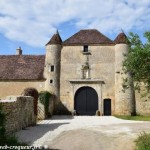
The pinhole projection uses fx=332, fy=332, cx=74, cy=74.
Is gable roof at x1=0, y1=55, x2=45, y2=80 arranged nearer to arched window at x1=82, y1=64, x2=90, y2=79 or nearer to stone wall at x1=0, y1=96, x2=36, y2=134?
arched window at x1=82, y1=64, x2=90, y2=79

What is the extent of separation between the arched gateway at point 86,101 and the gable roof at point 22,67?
4317 mm

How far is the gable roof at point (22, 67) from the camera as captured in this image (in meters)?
34.7

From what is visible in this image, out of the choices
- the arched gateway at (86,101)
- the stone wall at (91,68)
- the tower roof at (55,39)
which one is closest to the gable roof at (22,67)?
the stone wall at (91,68)

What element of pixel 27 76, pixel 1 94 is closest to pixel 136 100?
pixel 27 76

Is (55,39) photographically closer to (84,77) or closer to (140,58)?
(84,77)

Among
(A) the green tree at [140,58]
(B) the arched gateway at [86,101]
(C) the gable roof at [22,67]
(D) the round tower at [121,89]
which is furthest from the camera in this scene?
(C) the gable roof at [22,67]

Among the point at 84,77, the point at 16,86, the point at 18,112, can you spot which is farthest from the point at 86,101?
the point at 18,112

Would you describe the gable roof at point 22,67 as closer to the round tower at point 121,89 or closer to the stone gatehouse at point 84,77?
the stone gatehouse at point 84,77

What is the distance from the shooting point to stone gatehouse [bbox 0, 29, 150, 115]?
33.4 metres

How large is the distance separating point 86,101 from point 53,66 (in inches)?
194

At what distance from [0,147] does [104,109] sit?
24276mm

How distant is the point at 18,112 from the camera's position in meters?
17.3

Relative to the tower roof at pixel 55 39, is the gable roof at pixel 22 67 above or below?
below

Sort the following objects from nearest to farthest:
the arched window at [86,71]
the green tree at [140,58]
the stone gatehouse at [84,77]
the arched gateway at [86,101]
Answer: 1. the green tree at [140,58]
2. the stone gatehouse at [84,77]
3. the arched gateway at [86,101]
4. the arched window at [86,71]
